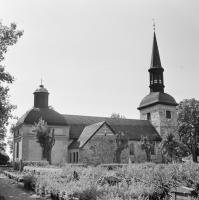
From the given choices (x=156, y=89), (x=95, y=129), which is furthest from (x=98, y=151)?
(x=156, y=89)

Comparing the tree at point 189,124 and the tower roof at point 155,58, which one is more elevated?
the tower roof at point 155,58

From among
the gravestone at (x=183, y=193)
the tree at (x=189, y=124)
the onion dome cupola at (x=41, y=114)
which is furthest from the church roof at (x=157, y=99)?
the gravestone at (x=183, y=193)

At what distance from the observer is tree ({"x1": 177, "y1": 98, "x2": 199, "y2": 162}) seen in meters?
44.8

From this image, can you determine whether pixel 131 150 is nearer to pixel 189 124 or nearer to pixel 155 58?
pixel 189 124

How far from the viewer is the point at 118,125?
41.9 metres

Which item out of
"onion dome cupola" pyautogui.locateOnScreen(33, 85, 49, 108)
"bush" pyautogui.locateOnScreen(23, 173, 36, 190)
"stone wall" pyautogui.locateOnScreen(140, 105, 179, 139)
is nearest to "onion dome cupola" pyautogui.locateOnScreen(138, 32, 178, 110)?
"stone wall" pyautogui.locateOnScreen(140, 105, 179, 139)

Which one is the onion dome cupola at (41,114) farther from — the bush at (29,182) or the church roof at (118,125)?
the bush at (29,182)

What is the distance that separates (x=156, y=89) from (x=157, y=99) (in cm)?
280

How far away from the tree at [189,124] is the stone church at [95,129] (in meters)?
1.42

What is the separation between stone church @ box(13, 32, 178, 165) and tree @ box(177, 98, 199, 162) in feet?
4.65

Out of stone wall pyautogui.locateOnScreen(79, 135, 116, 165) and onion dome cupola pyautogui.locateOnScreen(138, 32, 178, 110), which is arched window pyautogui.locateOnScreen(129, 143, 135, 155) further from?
onion dome cupola pyautogui.locateOnScreen(138, 32, 178, 110)

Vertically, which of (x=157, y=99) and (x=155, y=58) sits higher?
(x=155, y=58)

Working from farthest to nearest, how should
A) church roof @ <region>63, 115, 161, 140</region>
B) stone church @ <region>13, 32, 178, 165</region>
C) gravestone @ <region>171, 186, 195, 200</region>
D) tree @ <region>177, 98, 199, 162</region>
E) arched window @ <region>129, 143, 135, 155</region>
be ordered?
tree @ <region>177, 98, 199, 162</region> → arched window @ <region>129, 143, 135, 155</region> → church roof @ <region>63, 115, 161, 140</region> → stone church @ <region>13, 32, 178, 165</region> → gravestone @ <region>171, 186, 195, 200</region>

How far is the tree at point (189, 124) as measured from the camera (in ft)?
147
